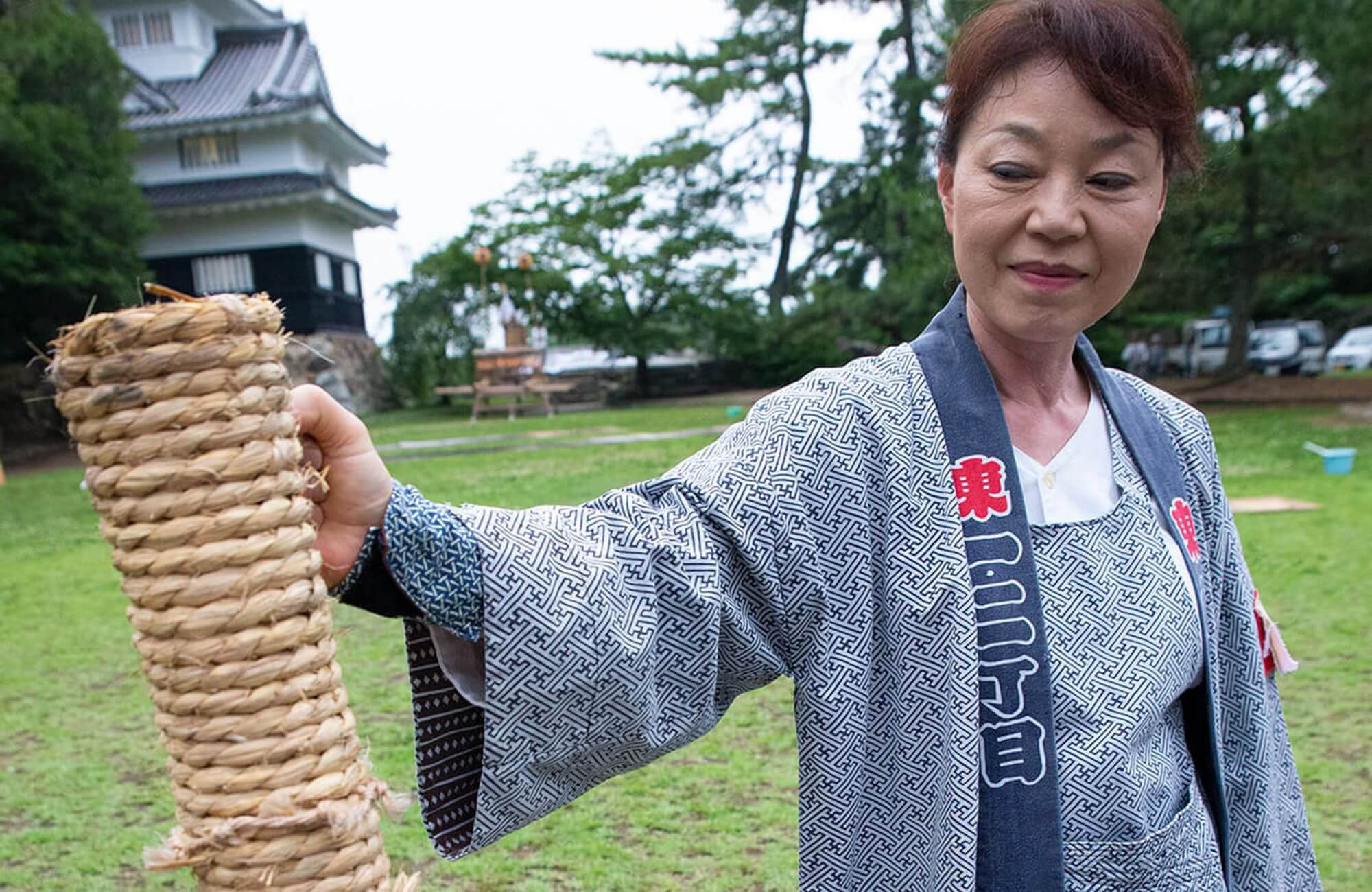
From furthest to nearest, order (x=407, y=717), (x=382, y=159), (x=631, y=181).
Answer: (x=382, y=159)
(x=631, y=181)
(x=407, y=717)

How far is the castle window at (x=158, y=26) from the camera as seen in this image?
→ 2156 centimetres

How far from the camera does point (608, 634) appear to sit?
3.56 ft

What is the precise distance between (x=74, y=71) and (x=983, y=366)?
17.8 metres

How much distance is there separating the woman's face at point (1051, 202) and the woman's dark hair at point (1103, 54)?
0.02 m

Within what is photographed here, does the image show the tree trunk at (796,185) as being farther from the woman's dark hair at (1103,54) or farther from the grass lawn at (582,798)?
the woman's dark hair at (1103,54)

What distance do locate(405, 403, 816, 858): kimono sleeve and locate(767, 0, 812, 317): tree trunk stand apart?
69.8 feet

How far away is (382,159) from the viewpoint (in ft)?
82.3

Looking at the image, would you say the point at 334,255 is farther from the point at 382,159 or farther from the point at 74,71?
the point at 74,71

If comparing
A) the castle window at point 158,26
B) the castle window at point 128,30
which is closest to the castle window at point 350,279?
the castle window at point 158,26

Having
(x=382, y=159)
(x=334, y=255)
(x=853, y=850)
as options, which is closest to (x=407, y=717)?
(x=853, y=850)

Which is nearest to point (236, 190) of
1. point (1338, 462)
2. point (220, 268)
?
point (220, 268)

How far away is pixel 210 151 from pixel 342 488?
22.8m

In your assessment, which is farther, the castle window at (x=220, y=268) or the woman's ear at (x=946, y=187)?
the castle window at (x=220, y=268)

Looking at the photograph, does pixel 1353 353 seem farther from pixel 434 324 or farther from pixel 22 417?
pixel 22 417
